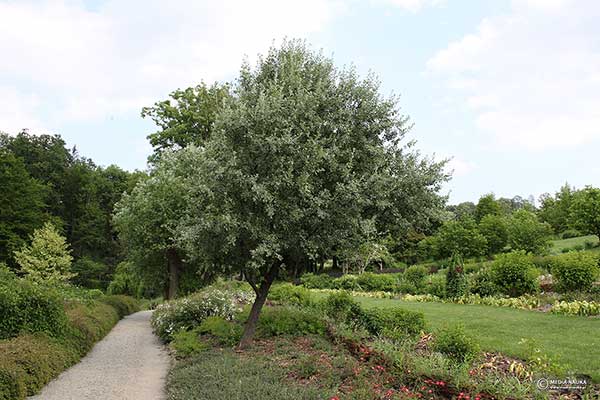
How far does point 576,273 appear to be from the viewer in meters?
12.8

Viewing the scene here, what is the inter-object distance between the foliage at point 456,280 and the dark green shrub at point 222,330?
8189 mm

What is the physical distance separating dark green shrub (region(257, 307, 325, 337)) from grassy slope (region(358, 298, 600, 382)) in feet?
8.87

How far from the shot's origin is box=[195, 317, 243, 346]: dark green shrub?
10.2m

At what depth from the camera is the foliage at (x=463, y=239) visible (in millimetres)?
29438

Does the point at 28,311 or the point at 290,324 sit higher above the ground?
the point at 28,311

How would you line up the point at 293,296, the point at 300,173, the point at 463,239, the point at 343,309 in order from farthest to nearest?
the point at 463,239 < the point at 293,296 < the point at 343,309 < the point at 300,173

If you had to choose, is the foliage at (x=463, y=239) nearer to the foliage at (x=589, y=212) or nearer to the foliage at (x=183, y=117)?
the foliage at (x=589, y=212)

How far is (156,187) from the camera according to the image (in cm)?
2017

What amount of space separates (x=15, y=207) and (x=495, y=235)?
136 feet

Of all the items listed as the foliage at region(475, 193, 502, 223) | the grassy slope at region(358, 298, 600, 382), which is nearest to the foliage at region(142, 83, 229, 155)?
the grassy slope at region(358, 298, 600, 382)

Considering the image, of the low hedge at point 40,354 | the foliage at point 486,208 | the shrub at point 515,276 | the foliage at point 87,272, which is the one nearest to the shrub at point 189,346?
the low hedge at point 40,354

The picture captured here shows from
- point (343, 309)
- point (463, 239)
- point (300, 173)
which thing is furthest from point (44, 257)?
point (463, 239)

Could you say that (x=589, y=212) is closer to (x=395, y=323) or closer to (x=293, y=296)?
(x=293, y=296)

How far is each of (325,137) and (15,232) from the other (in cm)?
4157
